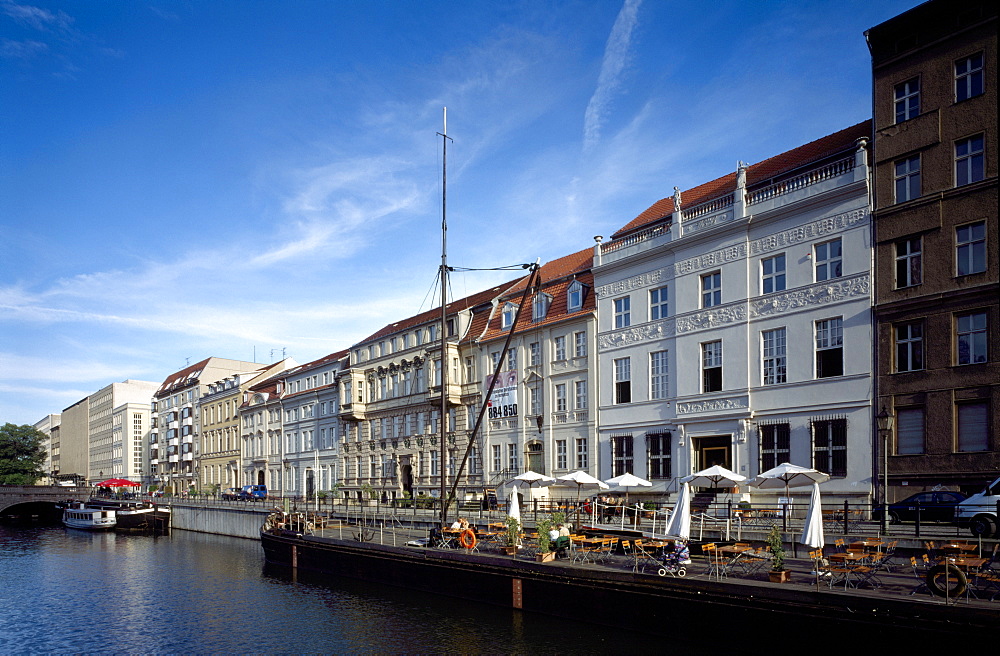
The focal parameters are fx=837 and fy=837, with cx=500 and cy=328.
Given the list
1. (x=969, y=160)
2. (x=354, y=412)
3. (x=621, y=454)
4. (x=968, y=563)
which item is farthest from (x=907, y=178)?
(x=354, y=412)

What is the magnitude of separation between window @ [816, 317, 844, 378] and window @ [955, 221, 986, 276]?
507cm

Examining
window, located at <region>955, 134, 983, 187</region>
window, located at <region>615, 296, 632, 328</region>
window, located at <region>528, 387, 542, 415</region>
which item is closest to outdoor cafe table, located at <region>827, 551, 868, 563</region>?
window, located at <region>955, 134, 983, 187</region>

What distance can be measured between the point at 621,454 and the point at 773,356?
10652 mm

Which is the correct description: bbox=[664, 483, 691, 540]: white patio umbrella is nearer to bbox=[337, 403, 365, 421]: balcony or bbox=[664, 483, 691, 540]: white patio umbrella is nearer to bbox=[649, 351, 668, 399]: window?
bbox=[649, 351, 668, 399]: window

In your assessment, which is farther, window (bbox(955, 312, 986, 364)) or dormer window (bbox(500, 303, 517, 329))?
dormer window (bbox(500, 303, 517, 329))

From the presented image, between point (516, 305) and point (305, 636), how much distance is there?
98.4 feet

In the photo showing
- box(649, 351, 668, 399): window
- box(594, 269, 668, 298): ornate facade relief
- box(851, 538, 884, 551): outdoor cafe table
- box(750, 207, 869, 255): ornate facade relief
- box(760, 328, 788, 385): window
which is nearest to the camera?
box(851, 538, 884, 551): outdoor cafe table

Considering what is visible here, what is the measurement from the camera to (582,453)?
46.9 metres

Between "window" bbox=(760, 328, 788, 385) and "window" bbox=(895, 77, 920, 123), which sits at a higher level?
"window" bbox=(895, 77, 920, 123)

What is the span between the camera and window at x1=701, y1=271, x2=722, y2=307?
39.7m

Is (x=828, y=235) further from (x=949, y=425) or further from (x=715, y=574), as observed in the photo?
(x=715, y=574)

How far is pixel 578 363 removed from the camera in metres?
47.5

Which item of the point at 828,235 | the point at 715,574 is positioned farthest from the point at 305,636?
the point at 828,235

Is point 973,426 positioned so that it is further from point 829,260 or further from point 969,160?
point 969,160
